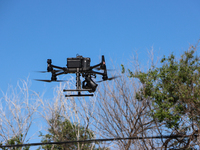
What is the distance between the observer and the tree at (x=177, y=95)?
27.9 feet

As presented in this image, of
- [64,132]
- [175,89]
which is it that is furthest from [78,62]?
[64,132]

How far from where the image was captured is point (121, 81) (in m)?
11.4

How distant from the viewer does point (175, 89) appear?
884cm

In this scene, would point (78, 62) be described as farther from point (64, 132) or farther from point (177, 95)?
point (64, 132)

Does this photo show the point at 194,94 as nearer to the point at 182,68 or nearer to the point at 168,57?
the point at 182,68

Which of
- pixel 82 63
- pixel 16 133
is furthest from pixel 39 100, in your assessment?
pixel 82 63

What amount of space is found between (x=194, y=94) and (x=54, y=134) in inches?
307

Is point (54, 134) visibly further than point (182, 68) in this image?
Yes

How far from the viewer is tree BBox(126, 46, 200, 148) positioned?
851 centimetres

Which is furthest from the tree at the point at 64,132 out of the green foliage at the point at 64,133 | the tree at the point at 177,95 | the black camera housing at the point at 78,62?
the black camera housing at the point at 78,62

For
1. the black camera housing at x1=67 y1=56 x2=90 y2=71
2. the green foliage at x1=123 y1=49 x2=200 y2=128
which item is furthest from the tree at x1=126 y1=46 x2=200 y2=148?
the black camera housing at x1=67 y1=56 x2=90 y2=71

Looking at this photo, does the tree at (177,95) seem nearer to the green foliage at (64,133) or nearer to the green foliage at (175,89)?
the green foliage at (175,89)

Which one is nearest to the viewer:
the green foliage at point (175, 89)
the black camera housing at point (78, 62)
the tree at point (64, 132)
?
the black camera housing at point (78, 62)

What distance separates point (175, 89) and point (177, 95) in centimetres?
21
